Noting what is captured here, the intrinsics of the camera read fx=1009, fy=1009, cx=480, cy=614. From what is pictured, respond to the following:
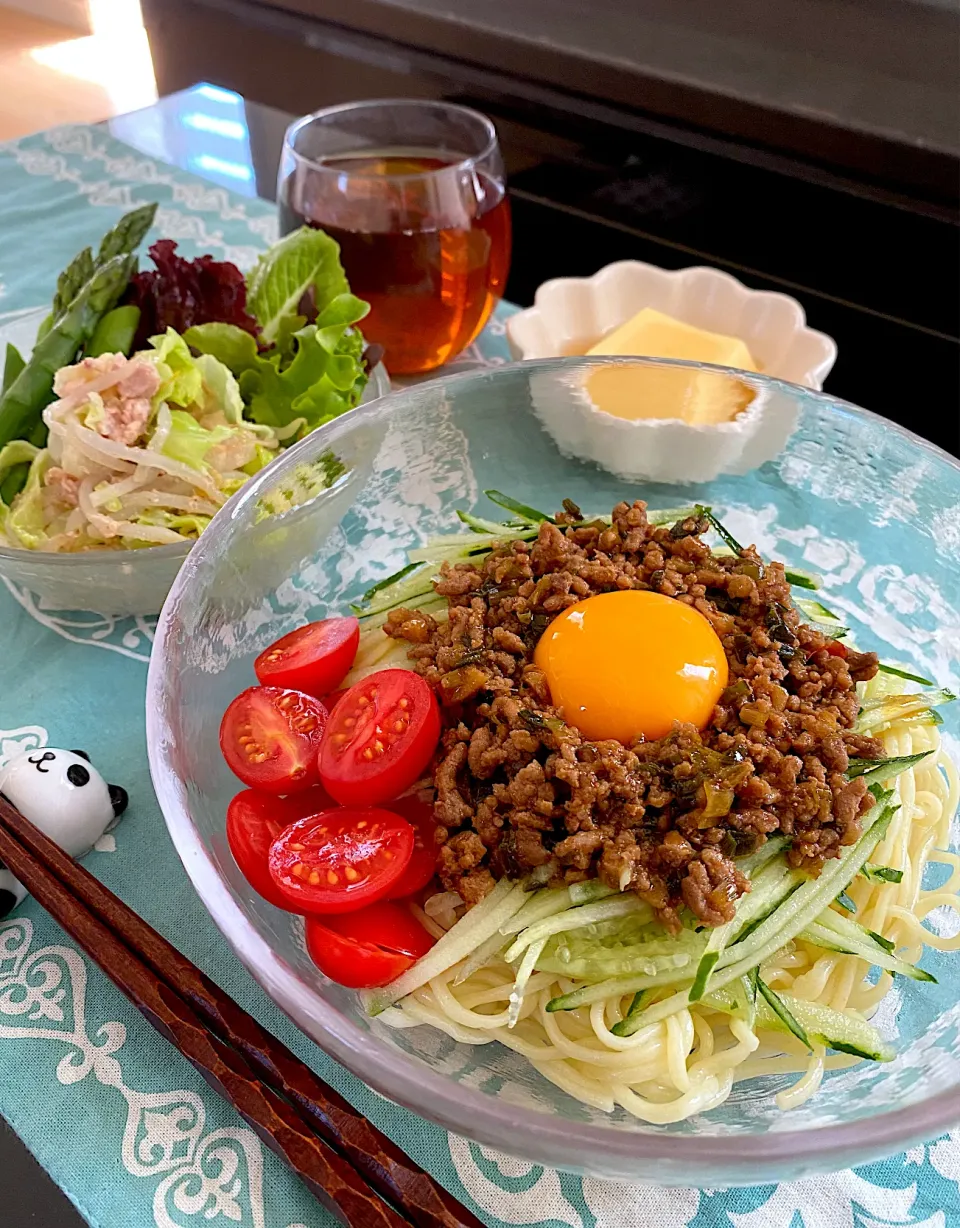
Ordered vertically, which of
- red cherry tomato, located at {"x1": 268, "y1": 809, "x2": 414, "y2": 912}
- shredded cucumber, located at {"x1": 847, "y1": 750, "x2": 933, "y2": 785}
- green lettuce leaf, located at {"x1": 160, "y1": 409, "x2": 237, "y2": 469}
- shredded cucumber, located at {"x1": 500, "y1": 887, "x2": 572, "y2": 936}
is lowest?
shredded cucumber, located at {"x1": 500, "y1": 887, "x2": 572, "y2": 936}

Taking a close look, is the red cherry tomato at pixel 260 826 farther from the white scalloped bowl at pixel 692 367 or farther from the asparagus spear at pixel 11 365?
the asparagus spear at pixel 11 365

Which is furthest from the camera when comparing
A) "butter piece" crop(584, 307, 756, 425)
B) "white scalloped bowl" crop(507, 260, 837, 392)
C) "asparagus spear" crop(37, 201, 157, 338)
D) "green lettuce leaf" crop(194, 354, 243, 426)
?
"white scalloped bowl" crop(507, 260, 837, 392)

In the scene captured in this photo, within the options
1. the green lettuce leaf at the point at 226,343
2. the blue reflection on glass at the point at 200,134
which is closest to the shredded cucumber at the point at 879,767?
the green lettuce leaf at the point at 226,343

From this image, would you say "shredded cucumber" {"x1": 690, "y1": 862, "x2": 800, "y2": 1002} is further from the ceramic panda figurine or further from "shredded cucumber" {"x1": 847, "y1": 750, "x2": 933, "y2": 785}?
A: the ceramic panda figurine

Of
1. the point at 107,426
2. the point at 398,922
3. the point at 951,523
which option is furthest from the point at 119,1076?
the point at 951,523

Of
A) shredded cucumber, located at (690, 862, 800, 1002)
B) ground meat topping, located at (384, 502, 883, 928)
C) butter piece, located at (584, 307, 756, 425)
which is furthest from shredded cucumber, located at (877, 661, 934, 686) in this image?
butter piece, located at (584, 307, 756, 425)

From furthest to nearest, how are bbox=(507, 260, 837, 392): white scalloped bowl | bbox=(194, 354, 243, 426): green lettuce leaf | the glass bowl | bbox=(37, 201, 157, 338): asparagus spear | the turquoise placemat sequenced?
bbox=(507, 260, 837, 392): white scalloped bowl < bbox=(37, 201, 157, 338): asparagus spear < bbox=(194, 354, 243, 426): green lettuce leaf < the turquoise placemat < the glass bowl

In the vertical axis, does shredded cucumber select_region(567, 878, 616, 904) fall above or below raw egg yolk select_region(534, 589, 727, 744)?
below

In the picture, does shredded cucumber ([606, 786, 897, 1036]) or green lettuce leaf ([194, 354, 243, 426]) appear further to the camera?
green lettuce leaf ([194, 354, 243, 426])
